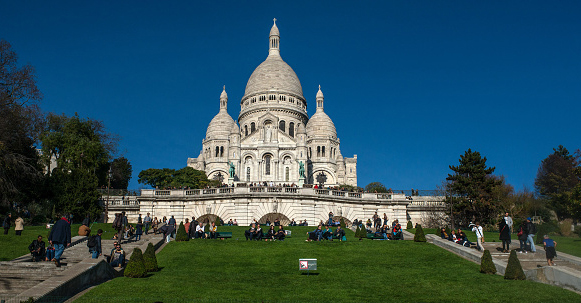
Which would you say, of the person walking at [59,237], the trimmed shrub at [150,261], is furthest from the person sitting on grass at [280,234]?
the person walking at [59,237]

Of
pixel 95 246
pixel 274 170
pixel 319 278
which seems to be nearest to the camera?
pixel 319 278

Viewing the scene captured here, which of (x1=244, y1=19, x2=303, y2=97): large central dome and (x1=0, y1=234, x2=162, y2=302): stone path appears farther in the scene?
(x1=244, y1=19, x2=303, y2=97): large central dome

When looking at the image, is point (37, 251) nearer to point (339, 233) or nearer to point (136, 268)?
point (136, 268)

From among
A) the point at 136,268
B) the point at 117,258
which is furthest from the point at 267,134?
the point at 136,268

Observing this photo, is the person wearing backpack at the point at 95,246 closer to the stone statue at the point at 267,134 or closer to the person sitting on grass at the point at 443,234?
the person sitting on grass at the point at 443,234

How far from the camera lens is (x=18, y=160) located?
122 feet

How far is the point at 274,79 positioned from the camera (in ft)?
347

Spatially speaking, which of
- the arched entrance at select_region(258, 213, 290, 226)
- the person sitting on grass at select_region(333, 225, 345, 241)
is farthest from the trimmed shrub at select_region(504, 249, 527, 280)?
the arched entrance at select_region(258, 213, 290, 226)

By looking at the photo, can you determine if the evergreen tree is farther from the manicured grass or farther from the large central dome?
the large central dome

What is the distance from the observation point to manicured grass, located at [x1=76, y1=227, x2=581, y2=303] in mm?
16344

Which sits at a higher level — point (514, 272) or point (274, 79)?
point (274, 79)

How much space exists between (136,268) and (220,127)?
8353 centimetres

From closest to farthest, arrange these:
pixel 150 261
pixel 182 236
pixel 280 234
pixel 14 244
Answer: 1. pixel 150 261
2. pixel 14 244
3. pixel 182 236
4. pixel 280 234

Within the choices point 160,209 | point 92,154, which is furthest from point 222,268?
point 92,154
